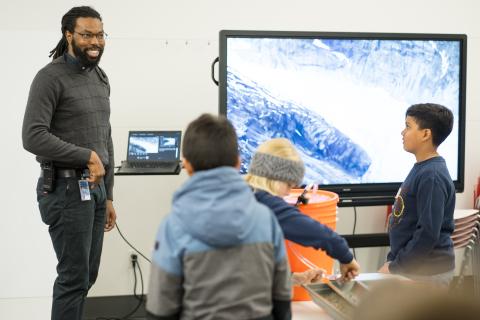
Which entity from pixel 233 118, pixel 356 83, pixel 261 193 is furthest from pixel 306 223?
pixel 356 83

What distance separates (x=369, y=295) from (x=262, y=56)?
2497mm

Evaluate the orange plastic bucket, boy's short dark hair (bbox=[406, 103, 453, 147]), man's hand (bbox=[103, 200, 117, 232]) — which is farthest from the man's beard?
boy's short dark hair (bbox=[406, 103, 453, 147])

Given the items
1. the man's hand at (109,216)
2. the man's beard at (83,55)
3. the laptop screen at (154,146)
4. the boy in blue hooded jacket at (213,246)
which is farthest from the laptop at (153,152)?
the boy in blue hooded jacket at (213,246)

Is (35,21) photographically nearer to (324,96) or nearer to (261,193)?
(324,96)

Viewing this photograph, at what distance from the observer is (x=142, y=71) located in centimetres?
334

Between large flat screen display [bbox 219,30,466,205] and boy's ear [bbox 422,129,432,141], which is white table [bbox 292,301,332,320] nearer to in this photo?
boy's ear [bbox 422,129,432,141]

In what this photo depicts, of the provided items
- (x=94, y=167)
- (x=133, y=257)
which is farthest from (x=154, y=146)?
(x=133, y=257)

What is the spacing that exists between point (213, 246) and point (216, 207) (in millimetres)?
101

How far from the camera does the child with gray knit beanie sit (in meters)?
1.69

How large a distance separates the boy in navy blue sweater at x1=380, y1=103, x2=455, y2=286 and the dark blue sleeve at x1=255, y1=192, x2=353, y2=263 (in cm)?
58

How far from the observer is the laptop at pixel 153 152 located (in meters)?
2.79

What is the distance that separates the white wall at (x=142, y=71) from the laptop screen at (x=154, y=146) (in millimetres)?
413

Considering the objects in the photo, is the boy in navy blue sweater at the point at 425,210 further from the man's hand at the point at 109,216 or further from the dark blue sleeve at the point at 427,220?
the man's hand at the point at 109,216

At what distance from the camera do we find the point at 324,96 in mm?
3076
